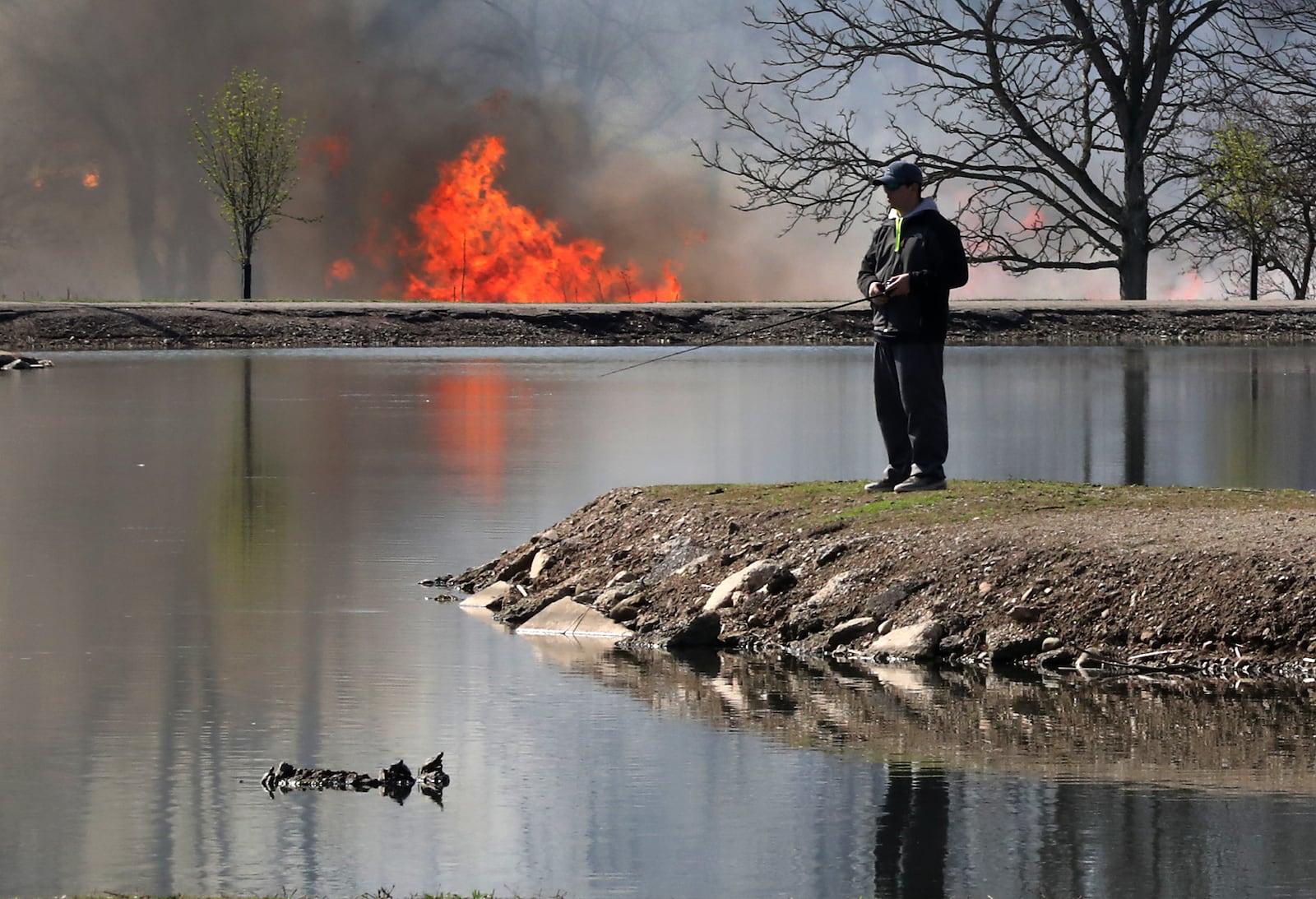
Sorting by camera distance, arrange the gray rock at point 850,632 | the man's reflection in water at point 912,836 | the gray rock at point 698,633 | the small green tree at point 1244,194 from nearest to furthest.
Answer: the man's reflection in water at point 912,836 → the gray rock at point 850,632 → the gray rock at point 698,633 → the small green tree at point 1244,194

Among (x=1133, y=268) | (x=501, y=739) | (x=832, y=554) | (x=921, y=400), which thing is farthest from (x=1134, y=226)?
(x=501, y=739)

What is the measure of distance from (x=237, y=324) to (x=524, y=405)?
841 inches

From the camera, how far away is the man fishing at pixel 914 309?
13352 millimetres

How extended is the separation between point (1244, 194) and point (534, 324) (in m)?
16.5

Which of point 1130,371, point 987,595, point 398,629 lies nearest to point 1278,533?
point 987,595

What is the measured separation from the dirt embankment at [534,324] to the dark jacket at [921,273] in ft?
111

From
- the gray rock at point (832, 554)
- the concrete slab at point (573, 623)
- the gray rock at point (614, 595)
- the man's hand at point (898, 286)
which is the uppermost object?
the man's hand at point (898, 286)

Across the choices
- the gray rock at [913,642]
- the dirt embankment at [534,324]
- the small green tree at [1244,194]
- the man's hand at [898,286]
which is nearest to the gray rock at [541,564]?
the man's hand at [898,286]

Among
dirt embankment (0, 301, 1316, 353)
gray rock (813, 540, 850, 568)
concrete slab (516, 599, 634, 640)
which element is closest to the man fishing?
gray rock (813, 540, 850, 568)

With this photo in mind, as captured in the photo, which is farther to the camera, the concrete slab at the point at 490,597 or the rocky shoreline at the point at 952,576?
the concrete slab at the point at 490,597

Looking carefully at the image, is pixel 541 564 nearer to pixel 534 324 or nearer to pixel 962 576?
pixel 962 576

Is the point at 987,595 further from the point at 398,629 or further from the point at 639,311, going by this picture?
the point at 639,311

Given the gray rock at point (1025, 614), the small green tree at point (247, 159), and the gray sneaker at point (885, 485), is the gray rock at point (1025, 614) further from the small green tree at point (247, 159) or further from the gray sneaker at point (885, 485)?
the small green tree at point (247, 159)

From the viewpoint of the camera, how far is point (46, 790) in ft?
26.6
